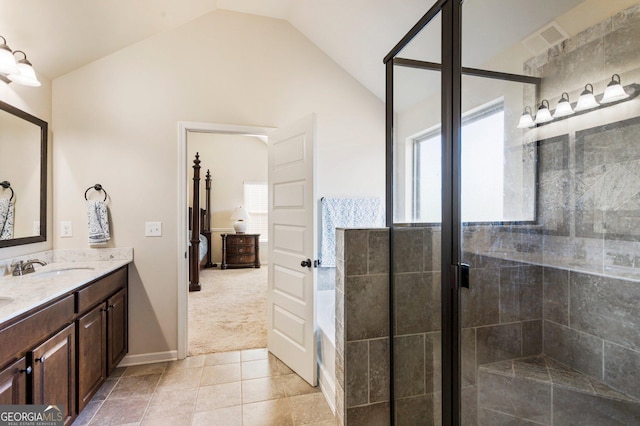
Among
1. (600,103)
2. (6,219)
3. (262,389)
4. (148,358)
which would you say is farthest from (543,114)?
(148,358)

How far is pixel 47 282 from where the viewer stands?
66.4 inches

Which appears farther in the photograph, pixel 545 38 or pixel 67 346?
pixel 67 346

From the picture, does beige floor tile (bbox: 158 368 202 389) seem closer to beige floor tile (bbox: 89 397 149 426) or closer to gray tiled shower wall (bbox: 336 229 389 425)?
beige floor tile (bbox: 89 397 149 426)

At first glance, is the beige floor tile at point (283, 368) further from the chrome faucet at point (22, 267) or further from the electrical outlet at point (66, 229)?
the electrical outlet at point (66, 229)

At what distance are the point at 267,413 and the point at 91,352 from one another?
1.21m

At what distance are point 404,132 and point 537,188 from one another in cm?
76

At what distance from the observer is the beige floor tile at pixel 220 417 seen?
1791mm

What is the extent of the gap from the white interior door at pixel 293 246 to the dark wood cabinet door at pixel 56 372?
4.51 ft

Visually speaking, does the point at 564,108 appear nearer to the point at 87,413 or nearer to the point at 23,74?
the point at 23,74

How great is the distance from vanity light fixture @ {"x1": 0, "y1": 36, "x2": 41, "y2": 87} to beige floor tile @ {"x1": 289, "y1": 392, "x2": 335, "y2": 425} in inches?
107

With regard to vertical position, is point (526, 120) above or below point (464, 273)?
above

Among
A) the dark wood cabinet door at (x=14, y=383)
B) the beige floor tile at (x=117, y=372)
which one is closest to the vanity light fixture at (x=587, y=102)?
the dark wood cabinet door at (x=14, y=383)

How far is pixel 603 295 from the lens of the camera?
1054mm

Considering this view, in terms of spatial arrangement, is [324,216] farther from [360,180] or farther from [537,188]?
[537,188]
